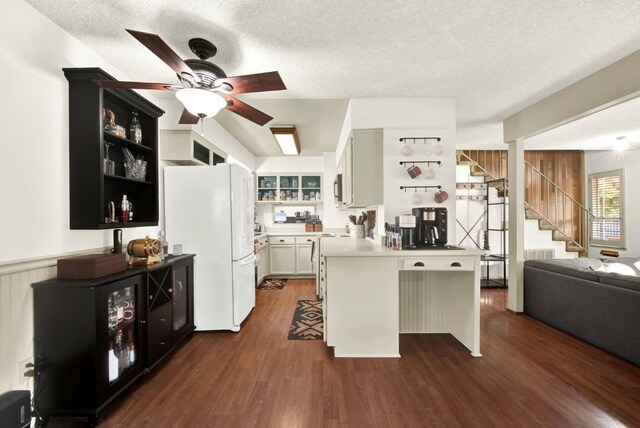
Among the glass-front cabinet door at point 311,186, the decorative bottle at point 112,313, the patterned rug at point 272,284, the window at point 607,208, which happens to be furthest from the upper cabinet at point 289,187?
the window at point 607,208

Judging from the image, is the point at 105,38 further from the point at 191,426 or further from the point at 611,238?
the point at 611,238

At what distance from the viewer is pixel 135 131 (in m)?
2.46

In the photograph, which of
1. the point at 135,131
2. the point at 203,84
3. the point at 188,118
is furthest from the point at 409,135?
the point at 135,131

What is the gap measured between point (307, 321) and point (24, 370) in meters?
2.36

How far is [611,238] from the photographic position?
5555 mm

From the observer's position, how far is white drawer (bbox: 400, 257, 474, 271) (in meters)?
2.48

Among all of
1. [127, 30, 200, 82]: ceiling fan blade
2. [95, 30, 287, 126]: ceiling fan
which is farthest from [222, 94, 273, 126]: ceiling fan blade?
[127, 30, 200, 82]: ceiling fan blade

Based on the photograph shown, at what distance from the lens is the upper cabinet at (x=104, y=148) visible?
1988 mm

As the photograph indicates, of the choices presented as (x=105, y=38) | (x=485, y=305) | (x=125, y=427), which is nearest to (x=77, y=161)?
(x=105, y=38)

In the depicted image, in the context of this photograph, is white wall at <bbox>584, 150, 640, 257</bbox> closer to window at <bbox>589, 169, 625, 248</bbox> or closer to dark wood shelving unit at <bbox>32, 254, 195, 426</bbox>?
window at <bbox>589, 169, 625, 248</bbox>

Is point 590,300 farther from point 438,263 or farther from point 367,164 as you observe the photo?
point 367,164

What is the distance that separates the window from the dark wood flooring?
4.36 meters

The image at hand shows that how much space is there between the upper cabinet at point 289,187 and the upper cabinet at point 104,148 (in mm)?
3215

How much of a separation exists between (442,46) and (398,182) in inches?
52.4
